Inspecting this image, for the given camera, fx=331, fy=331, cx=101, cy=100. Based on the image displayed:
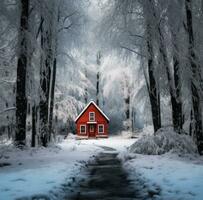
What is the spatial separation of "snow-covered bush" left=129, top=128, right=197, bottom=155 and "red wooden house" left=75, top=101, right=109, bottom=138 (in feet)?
103

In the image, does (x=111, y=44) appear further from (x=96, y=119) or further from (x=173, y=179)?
(x=96, y=119)

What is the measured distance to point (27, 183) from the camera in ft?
28.7

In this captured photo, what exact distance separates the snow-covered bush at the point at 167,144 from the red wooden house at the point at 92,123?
31.2 meters

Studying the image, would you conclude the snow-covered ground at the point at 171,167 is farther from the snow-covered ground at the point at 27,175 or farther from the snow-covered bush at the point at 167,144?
the snow-covered ground at the point at 27,175

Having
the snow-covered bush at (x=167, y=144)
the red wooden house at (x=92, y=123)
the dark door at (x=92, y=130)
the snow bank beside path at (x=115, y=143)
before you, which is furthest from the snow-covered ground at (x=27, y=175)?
the dark door at (x=92, y=130)

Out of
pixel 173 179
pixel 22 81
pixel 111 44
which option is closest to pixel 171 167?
pixel 173 179

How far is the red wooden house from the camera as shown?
48.9 meters

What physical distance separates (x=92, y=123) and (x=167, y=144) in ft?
107

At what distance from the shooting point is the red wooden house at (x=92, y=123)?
48938 millimetres

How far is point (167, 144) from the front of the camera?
54.9 feet

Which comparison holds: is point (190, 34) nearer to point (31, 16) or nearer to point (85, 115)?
point (31, 16)

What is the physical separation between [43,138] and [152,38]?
8873 mm

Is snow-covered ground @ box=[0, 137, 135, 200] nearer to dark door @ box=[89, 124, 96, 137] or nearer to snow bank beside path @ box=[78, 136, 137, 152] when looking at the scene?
snow bank beside path @ box=[78, 136, 137, 152]

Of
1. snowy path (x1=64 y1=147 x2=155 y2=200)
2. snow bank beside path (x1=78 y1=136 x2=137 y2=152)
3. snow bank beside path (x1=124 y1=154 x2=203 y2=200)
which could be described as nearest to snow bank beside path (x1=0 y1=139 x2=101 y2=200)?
snowy path (x1=64 y1=147 x2=155 y2=200)
